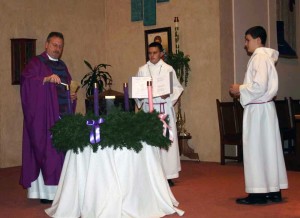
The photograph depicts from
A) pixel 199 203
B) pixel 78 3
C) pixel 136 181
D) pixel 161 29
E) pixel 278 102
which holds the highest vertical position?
pixel 78 3

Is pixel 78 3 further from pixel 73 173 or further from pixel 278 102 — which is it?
pixel 73 173

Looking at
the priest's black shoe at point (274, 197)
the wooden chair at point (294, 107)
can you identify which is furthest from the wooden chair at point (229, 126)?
the priest's black shoe at point (274, 197)

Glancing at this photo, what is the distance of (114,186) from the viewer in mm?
4375

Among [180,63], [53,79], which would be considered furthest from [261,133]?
[180,63]

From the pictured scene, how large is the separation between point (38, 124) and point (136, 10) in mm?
5017

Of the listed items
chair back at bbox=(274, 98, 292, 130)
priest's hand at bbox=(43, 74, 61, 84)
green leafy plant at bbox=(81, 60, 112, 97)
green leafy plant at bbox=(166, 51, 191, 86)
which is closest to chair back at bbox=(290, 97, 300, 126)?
chair back at bbox=(274, 98, 292, 130)

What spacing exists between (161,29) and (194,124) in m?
1.90

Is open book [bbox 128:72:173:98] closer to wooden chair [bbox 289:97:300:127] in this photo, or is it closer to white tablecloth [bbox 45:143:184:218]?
white tablecloth [bbox 45:143:184:218]

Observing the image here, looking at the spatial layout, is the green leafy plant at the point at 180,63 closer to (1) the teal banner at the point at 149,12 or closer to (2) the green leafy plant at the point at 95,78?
(1) the teal banner at the point at 149,12

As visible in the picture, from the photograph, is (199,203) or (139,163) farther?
(199,203)

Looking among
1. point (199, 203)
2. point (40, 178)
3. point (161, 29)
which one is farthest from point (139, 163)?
point (161, 29)

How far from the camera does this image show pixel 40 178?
5.95 meters

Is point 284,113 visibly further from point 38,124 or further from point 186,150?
point 38,124

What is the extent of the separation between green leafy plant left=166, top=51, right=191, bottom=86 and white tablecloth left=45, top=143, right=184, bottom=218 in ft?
15.3
